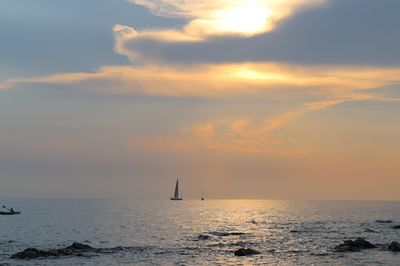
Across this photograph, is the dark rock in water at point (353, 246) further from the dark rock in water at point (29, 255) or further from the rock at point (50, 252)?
the dark rock in water at point (29, 255)

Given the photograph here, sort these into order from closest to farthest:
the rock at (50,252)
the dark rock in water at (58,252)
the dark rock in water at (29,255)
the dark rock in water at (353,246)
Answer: the dark rock in water at (29,255), the rock at (50,252), the dark rock in water at (58,252), the dark rock in water at (353,246)

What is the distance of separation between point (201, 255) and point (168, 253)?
17.2 ft

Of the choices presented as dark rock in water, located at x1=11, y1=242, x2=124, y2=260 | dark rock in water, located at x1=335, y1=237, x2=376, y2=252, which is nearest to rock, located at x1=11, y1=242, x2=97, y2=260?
dark rock in water, located at x1=11, y1=242, x2=124, y2=260

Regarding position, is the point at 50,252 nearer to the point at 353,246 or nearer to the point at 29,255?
the point at 29,255

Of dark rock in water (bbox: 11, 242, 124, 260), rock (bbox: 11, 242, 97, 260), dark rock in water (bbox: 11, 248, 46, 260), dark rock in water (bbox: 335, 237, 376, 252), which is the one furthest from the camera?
dark rock in water (bbox: 335, 237, 376, 252)

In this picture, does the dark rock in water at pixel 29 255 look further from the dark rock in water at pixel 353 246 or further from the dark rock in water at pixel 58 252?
the dark rock in water at pixel 353 246

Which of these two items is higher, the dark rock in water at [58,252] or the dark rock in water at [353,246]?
the dark rock in water at [353,246]

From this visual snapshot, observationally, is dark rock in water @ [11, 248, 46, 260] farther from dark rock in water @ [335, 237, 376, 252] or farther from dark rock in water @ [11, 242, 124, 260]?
dark rock in water @ [335, 237, 376, 252]

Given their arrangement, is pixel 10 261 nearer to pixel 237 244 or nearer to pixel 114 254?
pixel 114 254

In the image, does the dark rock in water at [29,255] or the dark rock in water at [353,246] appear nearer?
the dark rock in water at [29,255]

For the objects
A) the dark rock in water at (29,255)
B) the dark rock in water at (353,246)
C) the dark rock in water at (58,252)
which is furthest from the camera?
the dark rock in water at (353,246)

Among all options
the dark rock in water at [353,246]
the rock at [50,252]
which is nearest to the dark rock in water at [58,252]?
the rock at [50,252]

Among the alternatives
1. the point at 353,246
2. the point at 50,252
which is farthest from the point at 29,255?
the point at 353,246

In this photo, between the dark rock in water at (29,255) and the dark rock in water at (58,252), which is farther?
the dark rock in water at (58,252)
